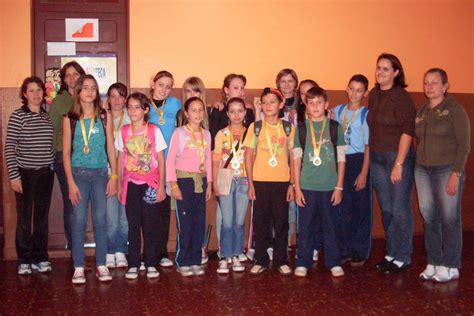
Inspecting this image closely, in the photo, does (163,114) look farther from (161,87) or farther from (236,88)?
(236,88)

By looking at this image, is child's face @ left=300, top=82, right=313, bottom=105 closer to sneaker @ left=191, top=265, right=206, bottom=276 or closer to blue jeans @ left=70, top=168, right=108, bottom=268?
sneaker @ left=191, top=265, right=206, bottom=276

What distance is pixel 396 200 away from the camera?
4.23 m

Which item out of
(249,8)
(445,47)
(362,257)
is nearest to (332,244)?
(362,257)

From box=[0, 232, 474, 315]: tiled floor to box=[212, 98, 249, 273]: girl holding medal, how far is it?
24 centimetres

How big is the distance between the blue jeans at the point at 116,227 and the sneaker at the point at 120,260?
4 cm

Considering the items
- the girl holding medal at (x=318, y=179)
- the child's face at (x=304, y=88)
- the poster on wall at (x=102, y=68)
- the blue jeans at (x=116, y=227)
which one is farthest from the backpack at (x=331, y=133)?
the poster on wall at (x=102, y=68)

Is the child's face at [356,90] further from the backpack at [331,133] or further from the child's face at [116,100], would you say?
the child's face at [116,100]

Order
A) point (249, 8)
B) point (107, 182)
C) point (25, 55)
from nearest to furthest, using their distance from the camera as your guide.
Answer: point (107, 182), point (25, 55), point (249, 8)

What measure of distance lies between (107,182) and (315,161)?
174cm

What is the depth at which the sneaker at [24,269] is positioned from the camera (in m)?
4.31

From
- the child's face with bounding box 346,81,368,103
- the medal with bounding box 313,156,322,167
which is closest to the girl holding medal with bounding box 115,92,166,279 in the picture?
the medal with bounding box 313,156,322,167

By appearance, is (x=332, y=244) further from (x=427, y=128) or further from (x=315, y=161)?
(x=427, y=128)

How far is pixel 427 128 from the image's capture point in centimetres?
402

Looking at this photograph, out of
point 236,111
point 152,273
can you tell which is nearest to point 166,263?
point 152,273
